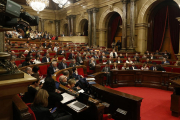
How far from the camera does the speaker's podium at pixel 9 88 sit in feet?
4.22

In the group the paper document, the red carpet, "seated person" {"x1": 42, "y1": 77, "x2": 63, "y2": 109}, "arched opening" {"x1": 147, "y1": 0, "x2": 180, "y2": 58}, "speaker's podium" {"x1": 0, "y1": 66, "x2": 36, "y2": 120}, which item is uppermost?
"arched opening" {"x1": 147, "y1": 0, "x2": 180, "y2": 58}

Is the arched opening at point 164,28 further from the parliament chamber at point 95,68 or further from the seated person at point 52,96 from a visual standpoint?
the seated person at point 52,96

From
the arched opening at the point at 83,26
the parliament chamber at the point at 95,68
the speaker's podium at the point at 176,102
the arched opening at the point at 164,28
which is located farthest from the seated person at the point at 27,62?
the arched opening at the point at 83,26

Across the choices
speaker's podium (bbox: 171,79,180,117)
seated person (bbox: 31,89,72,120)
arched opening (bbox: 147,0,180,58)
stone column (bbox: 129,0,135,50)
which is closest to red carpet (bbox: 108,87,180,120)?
speaker's podium (bbox: 171,79,180,117)

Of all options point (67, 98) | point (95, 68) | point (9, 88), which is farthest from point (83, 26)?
point (9, 88)

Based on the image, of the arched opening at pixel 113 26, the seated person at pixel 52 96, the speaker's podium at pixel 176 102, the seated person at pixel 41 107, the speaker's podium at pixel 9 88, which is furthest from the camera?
the arched opening at pixel 113 26

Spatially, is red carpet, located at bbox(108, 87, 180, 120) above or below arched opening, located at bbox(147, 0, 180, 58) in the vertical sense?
below

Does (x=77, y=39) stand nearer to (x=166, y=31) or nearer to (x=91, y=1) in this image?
(x=91, y=1)

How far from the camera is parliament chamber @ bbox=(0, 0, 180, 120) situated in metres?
1.47

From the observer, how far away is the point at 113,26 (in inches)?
599

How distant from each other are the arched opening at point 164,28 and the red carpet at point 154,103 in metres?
7.01

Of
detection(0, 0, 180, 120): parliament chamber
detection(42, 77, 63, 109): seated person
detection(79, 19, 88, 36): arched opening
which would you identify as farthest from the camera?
detection(79, 19, 88, 36): arched opening

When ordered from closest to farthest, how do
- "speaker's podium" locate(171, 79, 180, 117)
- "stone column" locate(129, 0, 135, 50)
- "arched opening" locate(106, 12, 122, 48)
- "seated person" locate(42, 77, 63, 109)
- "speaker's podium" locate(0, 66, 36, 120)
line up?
"speaker's podium" locate(0, 66, 36, 120) → "seated person" locate(42, 77, 63, 109) → "speaker's podium" locate(171, 79, 180, 117) → "stone column" locate(129, 0, 135, 50) → "arched opening" locate(106, 12, 122, 48)

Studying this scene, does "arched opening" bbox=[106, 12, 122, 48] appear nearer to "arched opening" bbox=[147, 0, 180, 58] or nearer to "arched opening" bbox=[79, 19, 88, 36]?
"arched opening" bbox=[147, 0, 180, 58]
